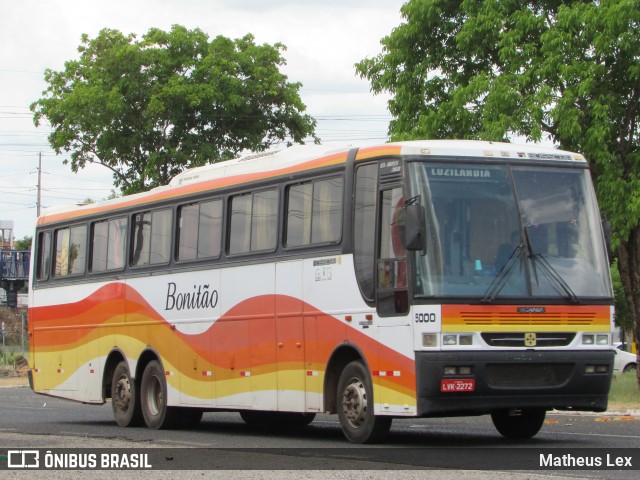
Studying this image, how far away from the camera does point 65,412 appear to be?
2656cm

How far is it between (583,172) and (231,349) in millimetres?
5442

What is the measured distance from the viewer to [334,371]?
15.9m

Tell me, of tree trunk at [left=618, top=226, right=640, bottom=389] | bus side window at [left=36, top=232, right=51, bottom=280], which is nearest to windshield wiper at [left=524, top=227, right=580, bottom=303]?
bus side window at [left=36, top=232, right=51, bottom=280]

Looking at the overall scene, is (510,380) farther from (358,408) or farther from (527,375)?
(358,408)

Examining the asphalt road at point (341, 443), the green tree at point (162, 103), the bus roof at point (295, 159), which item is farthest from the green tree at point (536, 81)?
the green tree at point (162, 103)

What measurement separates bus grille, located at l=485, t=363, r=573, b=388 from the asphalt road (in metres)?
0.68

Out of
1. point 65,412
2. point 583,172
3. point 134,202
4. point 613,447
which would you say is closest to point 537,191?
point 583,172

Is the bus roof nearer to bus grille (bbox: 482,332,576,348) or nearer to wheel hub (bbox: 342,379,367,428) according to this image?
bus grille (bbox: 482,332,576,348)

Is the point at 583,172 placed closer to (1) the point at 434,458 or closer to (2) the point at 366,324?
(2) the point at 366,324

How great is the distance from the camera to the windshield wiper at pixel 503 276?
1428 cm

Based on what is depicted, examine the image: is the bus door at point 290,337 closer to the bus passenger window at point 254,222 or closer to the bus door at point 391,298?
the bus passenger window at point 254,222

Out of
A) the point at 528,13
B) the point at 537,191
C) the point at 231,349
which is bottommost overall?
the point at 231,349

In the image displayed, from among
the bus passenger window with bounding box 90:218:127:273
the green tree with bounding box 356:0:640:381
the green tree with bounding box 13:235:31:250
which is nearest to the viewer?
the bus passenger window with bounding box 90:218:127:273

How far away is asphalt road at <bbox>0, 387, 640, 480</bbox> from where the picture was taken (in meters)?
12.4
